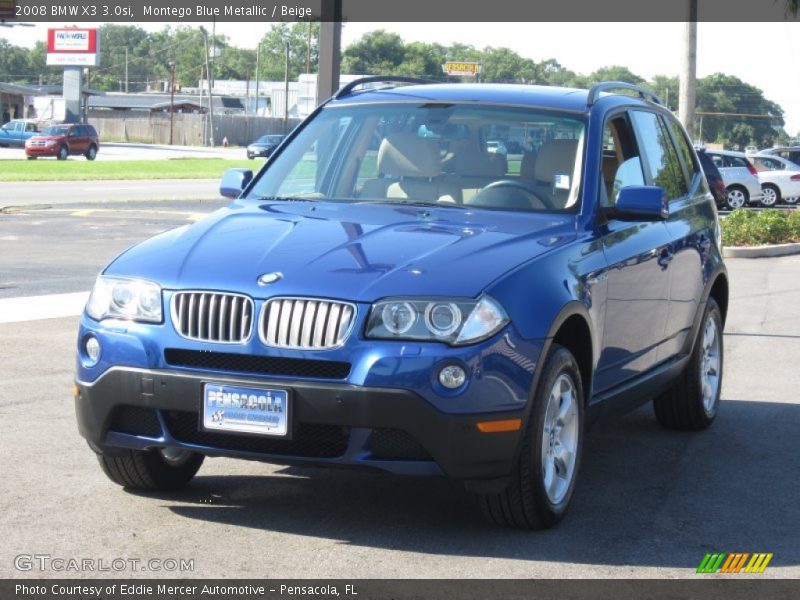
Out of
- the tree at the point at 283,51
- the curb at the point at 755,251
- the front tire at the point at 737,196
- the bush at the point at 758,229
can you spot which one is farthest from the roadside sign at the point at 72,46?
the tree at the point at 283,51

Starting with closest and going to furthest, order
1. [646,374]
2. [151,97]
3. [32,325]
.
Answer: [646,374]
[32,325]
[151,97]

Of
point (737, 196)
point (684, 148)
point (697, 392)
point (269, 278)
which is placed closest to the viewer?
point (269, 278)

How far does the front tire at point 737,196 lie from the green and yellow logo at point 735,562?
1272 inches

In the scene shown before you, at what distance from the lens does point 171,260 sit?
537 cm

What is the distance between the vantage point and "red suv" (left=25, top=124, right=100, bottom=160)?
187 feet

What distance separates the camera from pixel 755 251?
21.0 meters

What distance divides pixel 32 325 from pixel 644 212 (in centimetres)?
628

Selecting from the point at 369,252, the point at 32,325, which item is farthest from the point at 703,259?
the point at 32,325

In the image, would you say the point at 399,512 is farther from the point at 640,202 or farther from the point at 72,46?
the point at 72,46

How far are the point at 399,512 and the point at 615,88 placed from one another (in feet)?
9.21

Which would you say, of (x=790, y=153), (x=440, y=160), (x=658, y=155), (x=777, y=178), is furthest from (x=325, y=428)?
(x=790, y=153)

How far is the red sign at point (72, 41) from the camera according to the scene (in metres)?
88.8
